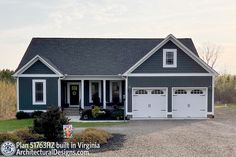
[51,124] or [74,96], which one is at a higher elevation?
[74,96]

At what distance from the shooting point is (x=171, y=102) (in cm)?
2492

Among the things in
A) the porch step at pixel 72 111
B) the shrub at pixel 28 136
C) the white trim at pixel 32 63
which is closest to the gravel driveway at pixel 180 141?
the shrub at pixel 28 136

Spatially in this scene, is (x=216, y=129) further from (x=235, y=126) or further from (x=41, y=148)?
(x=41, y=148)

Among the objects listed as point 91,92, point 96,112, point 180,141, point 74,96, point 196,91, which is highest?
point 196,91

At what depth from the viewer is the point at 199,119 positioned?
24609 mm

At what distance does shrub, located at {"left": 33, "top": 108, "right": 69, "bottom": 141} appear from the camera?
46.7 ft

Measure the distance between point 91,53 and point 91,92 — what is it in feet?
10.9

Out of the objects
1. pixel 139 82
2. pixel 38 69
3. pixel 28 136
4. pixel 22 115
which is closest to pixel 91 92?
pixel 38 69

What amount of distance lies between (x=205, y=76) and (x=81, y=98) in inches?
376

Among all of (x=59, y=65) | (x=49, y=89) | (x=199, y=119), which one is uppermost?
(x=59, y=65)

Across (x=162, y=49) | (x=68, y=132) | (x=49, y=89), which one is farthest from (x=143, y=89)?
(x=68, y=132)

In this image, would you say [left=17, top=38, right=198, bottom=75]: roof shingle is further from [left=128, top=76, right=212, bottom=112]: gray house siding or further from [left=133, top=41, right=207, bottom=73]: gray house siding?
[left=133, top=41, right=207, bottom=73]: gray house siding

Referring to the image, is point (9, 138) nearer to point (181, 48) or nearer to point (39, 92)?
point (39, 92)

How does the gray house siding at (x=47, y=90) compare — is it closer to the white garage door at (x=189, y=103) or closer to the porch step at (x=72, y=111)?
the porch step at (x=72, y=111)
